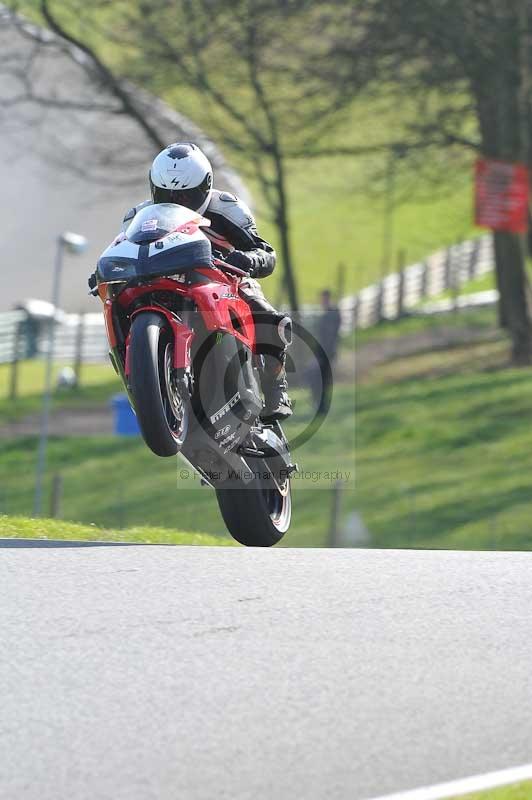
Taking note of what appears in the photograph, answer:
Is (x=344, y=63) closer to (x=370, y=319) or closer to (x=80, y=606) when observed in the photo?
(x=370, y=319)

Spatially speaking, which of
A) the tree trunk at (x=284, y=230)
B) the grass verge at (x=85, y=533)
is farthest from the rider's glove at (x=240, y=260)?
the tree trunk at (x=284, y=230)

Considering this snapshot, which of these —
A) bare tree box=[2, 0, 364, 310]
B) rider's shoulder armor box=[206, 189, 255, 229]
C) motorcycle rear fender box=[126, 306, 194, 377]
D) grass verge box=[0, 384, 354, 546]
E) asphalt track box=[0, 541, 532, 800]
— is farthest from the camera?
bare tree box=[2, 0, 364, 310]

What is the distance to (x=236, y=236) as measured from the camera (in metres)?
8.35

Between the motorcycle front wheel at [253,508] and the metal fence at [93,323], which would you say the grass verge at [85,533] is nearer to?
the motorcycle front wheel at [253,508]

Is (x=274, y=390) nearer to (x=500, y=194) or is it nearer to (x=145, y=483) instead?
(x=145, y=483)

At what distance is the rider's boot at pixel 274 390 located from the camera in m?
8.62

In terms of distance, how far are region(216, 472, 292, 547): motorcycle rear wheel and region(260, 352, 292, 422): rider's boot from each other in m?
0.32

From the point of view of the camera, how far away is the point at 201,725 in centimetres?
505

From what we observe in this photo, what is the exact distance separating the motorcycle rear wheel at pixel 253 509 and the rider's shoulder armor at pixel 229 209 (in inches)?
53.7

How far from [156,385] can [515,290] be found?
745 inches

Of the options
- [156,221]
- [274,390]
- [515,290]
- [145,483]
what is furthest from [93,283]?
[515,290]

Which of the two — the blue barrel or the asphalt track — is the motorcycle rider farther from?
the blue barrel

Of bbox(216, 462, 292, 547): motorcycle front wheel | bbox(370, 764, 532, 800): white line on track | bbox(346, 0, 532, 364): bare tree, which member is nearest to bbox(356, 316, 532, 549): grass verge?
bbox(346, 0, 532, 364): bare tree

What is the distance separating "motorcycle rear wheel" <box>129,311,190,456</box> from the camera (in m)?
7.34
